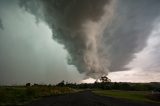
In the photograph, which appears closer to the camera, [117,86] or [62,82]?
[117,86]

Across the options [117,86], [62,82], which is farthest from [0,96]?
[62,82]

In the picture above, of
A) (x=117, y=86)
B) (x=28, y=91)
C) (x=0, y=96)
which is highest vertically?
(x=117, y=86)

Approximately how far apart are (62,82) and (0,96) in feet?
498

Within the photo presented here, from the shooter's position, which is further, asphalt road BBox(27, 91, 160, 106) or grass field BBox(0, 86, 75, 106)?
grass field BBox(0, 86, 75, 106)

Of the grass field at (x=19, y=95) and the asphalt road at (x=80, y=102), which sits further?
the grass field at (x=19, y=95)

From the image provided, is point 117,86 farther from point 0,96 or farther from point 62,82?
point 0,96

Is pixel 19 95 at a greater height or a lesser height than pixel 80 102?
greater

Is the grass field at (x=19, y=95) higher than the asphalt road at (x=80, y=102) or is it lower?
higher

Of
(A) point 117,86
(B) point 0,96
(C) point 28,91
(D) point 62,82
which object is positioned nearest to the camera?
(B) point 0,96

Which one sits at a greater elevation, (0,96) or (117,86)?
(117,86)

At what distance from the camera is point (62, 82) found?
19562 cm

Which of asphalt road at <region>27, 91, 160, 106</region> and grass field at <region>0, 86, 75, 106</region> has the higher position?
grass field at <region>0, 86, 75, 106</region>

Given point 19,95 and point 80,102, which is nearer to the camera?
point 80,102

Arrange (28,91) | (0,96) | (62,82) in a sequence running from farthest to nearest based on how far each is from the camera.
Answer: (62,82) < (28,91) < (0,96)
